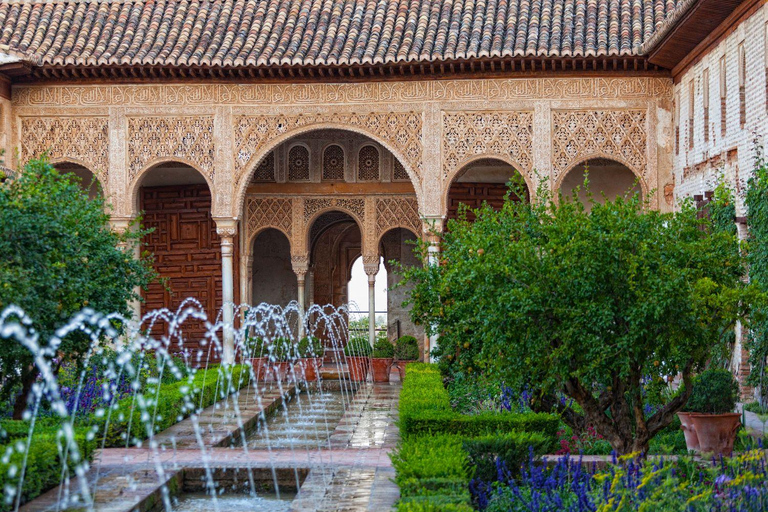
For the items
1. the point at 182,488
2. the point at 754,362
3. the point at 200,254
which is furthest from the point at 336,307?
the point at 182,488

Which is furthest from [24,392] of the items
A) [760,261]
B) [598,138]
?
[598,138]

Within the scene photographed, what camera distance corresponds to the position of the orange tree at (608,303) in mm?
6859

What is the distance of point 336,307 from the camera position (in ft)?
76.8

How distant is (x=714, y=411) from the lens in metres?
9.27

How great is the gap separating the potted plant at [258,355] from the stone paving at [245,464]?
4.62m

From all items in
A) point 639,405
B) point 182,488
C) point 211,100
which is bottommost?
point 182,488

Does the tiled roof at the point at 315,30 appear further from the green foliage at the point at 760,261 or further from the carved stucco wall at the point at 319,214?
Result: the green foliage at the point at 760,261

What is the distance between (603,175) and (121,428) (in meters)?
12.2

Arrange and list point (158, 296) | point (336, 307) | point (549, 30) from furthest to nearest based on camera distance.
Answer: point (336, 307) < point (158, 296) < point (549, 30)

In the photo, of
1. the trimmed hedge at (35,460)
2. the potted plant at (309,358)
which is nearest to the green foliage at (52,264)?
the trimmed hedge at (35,460)

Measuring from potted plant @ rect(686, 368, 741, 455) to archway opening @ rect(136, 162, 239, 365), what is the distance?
12.7 meters

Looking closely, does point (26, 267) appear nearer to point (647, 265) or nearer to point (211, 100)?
point (647, 265)

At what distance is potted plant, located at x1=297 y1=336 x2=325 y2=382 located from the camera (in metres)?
17.5

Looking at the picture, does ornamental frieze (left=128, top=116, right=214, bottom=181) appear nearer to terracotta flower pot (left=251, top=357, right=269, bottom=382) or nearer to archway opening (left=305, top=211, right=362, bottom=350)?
terracotta flower pot (left=251, top=357, right=269, bottom=382)
